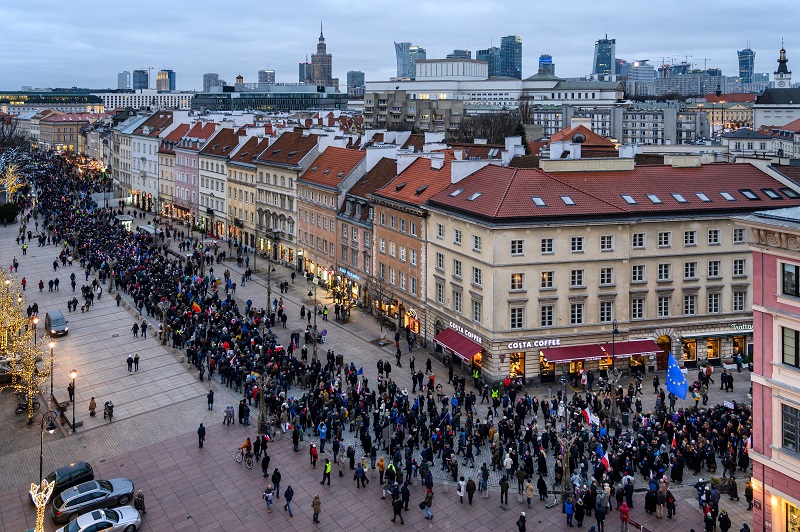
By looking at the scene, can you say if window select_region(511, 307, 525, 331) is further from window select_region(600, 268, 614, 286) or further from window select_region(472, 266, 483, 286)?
window select_region(600, 268, 614, 286)

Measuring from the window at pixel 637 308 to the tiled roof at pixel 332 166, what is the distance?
29.6 metres

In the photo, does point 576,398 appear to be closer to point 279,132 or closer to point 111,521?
point 111,521

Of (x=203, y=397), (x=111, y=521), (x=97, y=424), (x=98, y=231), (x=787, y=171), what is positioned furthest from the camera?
(x=98, y=231)

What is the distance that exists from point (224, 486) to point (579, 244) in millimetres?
23963

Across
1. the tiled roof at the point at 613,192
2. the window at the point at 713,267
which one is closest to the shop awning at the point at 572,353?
the tiled roof at the point at 613,192

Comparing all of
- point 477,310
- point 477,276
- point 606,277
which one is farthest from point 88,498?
point 606,277

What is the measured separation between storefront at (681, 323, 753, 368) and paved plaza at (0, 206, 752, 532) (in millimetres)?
2363

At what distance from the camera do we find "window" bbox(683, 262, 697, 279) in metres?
45.6

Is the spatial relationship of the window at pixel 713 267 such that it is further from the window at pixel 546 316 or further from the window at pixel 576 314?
the window at pixel 546 316

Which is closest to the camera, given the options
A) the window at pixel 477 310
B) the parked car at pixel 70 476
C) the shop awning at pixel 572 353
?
the parked car at pixel 70 476

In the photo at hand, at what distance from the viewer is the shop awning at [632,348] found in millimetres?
43781

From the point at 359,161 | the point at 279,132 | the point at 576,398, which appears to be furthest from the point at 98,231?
the point at 576,398

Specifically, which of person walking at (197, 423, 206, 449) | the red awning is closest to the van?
person walking at (197, 423, 206, 449)

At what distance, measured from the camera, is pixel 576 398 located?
126 ft
